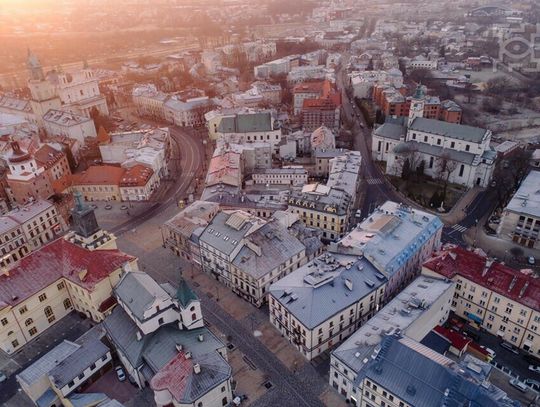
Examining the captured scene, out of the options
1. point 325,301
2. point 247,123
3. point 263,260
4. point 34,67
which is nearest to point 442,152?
point 247,123

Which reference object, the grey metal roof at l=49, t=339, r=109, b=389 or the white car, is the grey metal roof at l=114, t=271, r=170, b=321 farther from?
the white car

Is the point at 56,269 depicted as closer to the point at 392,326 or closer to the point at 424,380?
the point at 392,326

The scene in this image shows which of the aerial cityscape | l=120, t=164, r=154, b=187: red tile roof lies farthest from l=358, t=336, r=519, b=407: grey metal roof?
l=120, t=164, r=154, b=187: red tile roof

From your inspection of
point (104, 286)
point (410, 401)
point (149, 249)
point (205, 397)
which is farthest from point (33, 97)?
point (410, 401)

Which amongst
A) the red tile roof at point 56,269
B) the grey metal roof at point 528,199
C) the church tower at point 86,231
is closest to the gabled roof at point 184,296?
the red tile roof at point 56,269

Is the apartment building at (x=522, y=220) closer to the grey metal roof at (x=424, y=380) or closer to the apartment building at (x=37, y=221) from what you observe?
the grey metal roof at (x=424, y=380)

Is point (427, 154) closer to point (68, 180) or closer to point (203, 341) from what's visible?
point (203, 341)

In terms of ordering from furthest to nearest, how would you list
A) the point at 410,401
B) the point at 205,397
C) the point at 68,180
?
the point at 68,180 → the point at 205,397 → the point at 410,401
